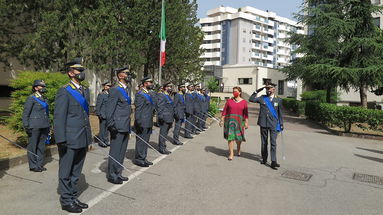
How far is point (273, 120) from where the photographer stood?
7.21m

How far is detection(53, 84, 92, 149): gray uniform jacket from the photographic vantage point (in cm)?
409

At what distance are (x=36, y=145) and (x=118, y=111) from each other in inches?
85.0

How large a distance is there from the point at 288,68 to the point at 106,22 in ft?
55.2

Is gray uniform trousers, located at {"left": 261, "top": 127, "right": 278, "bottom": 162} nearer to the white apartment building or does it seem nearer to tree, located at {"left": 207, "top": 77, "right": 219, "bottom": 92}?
tree, located at {"left": 207, "top": 77, "right": 219, "bottom": 92}

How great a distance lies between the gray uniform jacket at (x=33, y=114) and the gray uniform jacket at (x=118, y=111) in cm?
189

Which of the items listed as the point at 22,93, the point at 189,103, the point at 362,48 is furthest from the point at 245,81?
the point at 22,93

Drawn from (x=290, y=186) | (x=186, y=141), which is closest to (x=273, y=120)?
(x=290, y=186)

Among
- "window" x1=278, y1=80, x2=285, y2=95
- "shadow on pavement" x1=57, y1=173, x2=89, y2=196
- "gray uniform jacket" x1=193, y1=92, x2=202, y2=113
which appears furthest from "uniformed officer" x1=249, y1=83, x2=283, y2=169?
"window" x1=278, y1=80, x2=285, y2=95

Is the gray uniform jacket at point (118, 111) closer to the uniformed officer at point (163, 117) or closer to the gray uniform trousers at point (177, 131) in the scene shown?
the uniformed officer at point (163, 117)

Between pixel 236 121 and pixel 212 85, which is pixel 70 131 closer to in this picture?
pixel 236 121

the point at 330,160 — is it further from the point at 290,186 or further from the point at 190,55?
the point at 190,55

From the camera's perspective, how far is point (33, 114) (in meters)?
6.20

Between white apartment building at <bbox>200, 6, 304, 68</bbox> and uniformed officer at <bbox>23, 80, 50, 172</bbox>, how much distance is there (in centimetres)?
7333

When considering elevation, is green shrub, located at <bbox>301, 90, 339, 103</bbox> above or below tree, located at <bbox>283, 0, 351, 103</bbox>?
below
